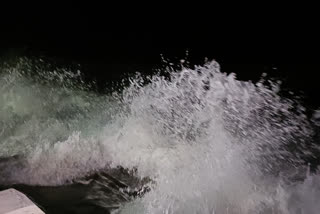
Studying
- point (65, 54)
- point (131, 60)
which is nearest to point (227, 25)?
point (131, 60)

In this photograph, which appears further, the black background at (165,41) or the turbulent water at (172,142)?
the black background at (165,41)

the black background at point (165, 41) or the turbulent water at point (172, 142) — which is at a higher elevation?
the black background at point (165, 41)

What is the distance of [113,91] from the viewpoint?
17.9 ft

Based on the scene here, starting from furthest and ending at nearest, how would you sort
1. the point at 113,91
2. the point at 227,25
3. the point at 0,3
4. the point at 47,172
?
the point at 0,3 → the point at 227,25 → the point at 113,91 → the point at 47,172

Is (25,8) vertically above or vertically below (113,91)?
above

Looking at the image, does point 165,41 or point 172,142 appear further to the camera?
point 165,41

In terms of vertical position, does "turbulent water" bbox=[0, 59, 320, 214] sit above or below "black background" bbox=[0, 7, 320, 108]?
below

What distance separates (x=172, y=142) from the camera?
3.94 metres

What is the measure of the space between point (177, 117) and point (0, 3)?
474 cm

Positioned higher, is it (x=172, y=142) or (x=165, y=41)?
(x=165, y=41)

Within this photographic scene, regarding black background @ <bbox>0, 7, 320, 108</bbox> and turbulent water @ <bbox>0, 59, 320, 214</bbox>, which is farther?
black background @ <bbox>0, 7, 320, 108</bbox>

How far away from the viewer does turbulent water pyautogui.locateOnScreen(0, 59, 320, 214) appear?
3184 mm

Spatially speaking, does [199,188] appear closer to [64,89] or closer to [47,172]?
[47,172]

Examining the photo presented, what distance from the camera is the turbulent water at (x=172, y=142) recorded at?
125 inches
